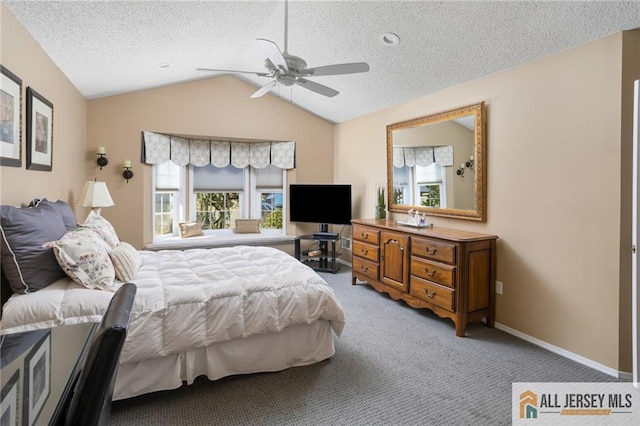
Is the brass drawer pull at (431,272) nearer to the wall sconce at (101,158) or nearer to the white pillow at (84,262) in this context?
the white pillow at (84,262)

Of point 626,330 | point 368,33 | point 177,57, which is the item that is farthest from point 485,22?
point 177,57

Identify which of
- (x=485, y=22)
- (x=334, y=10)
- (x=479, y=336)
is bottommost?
(x=479, y=336)

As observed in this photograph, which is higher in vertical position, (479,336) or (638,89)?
(638,89)

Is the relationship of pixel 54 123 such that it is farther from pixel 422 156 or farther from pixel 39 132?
pixel 422 156

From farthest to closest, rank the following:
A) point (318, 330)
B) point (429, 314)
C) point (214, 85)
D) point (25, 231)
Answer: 1. point (214, 85)
2. point (429, 314)
3. point (318, 330)
4. point (25, 231)

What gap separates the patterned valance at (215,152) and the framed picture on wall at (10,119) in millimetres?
2372

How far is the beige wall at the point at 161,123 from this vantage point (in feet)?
14.7

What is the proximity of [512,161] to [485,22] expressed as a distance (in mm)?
1235

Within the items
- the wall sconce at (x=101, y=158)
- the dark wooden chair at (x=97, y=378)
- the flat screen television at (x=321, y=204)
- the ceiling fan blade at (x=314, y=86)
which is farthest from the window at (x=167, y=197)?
the dark wooden chair at (x=97, y=378)

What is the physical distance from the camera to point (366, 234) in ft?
14.1

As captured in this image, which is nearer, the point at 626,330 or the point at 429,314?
the point at 626,330

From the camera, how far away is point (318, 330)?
8.15 ft

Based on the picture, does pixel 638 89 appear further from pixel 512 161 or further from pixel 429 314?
pixel 429 314

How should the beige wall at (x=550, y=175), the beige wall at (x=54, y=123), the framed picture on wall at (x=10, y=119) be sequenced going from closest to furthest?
the framed picture on wall at (x=10, y=119), the beige wall at (x=54, y=123), the beige wall at (x=550, y=175)
